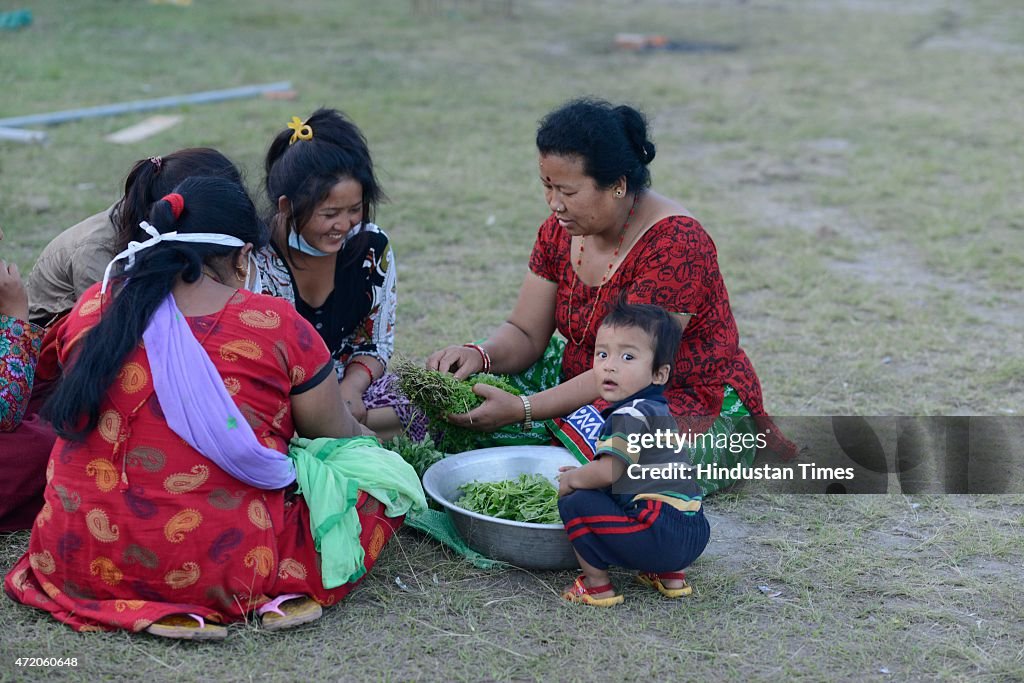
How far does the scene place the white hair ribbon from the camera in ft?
9.12

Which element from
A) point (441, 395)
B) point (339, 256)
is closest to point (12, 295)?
point (339, 256)

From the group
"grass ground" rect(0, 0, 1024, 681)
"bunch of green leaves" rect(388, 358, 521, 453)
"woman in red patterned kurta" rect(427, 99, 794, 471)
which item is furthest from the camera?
"bunch of green leaves" rect(388, 358, 521, 453)

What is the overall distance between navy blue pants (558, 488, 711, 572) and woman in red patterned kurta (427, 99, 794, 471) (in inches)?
24.5

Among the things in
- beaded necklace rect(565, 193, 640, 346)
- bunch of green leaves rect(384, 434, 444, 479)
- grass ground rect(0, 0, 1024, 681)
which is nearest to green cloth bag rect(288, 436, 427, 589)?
grass ground rect(0, 0, 1024, 681)

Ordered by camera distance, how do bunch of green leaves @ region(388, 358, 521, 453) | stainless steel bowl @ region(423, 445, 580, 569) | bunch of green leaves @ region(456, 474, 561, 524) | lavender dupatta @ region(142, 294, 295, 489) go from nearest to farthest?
lavender dupatta @ region(142, 294, 295, 489) → stainless steel bowl @ region(423, 445, 580, 569) → bunch of green leaves @ region(456, 474, 561, 524) → bunch of green leaves @ region(388, 358, 521, 453)

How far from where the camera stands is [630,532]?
9.92ft

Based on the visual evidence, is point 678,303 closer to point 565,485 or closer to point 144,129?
point 565,485

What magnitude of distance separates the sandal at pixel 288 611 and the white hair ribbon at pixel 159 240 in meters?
0.93

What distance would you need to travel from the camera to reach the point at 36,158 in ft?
25.6

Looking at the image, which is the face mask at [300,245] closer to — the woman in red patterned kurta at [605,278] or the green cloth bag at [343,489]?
the woman in red patterned kurta at [605,278]

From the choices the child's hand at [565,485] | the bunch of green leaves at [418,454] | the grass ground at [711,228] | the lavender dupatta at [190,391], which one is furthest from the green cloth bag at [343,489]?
the bunch of green leaves at [418,454]

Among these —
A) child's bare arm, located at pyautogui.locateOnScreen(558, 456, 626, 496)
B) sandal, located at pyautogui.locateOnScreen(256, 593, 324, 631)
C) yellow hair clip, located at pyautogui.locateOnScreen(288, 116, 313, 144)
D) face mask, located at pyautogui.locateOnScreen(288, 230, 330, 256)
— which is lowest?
sandal, located at pyautogui.locateOnScreen(256, 593, 324, 631)

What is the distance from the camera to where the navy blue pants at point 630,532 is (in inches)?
119

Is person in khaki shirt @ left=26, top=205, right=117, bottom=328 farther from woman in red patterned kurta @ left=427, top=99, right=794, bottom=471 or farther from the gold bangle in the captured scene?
the gold bangle
